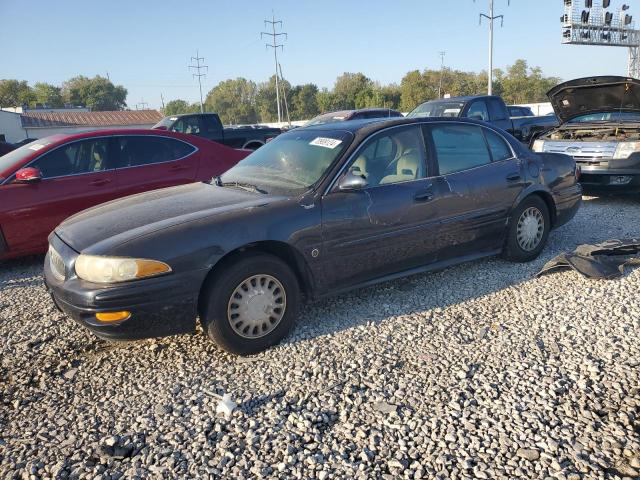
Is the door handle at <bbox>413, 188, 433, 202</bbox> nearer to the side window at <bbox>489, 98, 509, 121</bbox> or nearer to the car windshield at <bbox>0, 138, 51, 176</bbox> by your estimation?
the car windshield at <bbox>0, 138, 51, 176</bbox>

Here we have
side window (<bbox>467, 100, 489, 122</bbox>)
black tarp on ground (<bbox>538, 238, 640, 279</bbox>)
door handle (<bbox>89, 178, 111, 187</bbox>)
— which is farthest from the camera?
side window (<bbox>467, 100, 489, 122</bbox>)

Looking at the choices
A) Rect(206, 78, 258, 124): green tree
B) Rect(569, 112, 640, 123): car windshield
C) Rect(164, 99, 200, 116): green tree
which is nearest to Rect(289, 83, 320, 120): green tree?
Rect(206, 78, 258, 124): green tree

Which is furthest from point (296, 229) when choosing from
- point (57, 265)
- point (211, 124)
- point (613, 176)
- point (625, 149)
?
point (211, 124)

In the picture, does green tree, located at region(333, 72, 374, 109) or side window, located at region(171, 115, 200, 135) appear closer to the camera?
side window, located at region(171, 115, 200, 135)

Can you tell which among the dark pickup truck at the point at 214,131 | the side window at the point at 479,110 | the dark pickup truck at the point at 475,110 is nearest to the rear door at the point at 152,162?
the dark pickup truck at the point at 475,110

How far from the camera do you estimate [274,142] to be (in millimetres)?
4820

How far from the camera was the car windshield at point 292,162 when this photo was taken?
396 cm

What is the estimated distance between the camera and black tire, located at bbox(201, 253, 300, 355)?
131 inches

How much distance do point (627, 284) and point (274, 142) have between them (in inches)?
135

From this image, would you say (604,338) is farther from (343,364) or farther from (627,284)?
(343,364)

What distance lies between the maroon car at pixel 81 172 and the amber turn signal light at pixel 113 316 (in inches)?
118

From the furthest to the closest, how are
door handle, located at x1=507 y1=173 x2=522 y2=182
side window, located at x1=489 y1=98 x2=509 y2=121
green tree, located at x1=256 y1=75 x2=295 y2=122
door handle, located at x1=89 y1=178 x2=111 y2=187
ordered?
green tree, located at x1=256 y1=75 x2=295 y2=122 < side window, located at x1=489 y1=98 x2=509 y2=121 < door handle, located at x1=89 y1=178 x2=111 y2=187 < door handle, located at x1=507 y1=173 x2=522 y2=182

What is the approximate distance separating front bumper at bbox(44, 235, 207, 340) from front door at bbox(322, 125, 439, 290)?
3.53 ft

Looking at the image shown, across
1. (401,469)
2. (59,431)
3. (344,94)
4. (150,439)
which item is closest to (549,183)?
(401,469)
